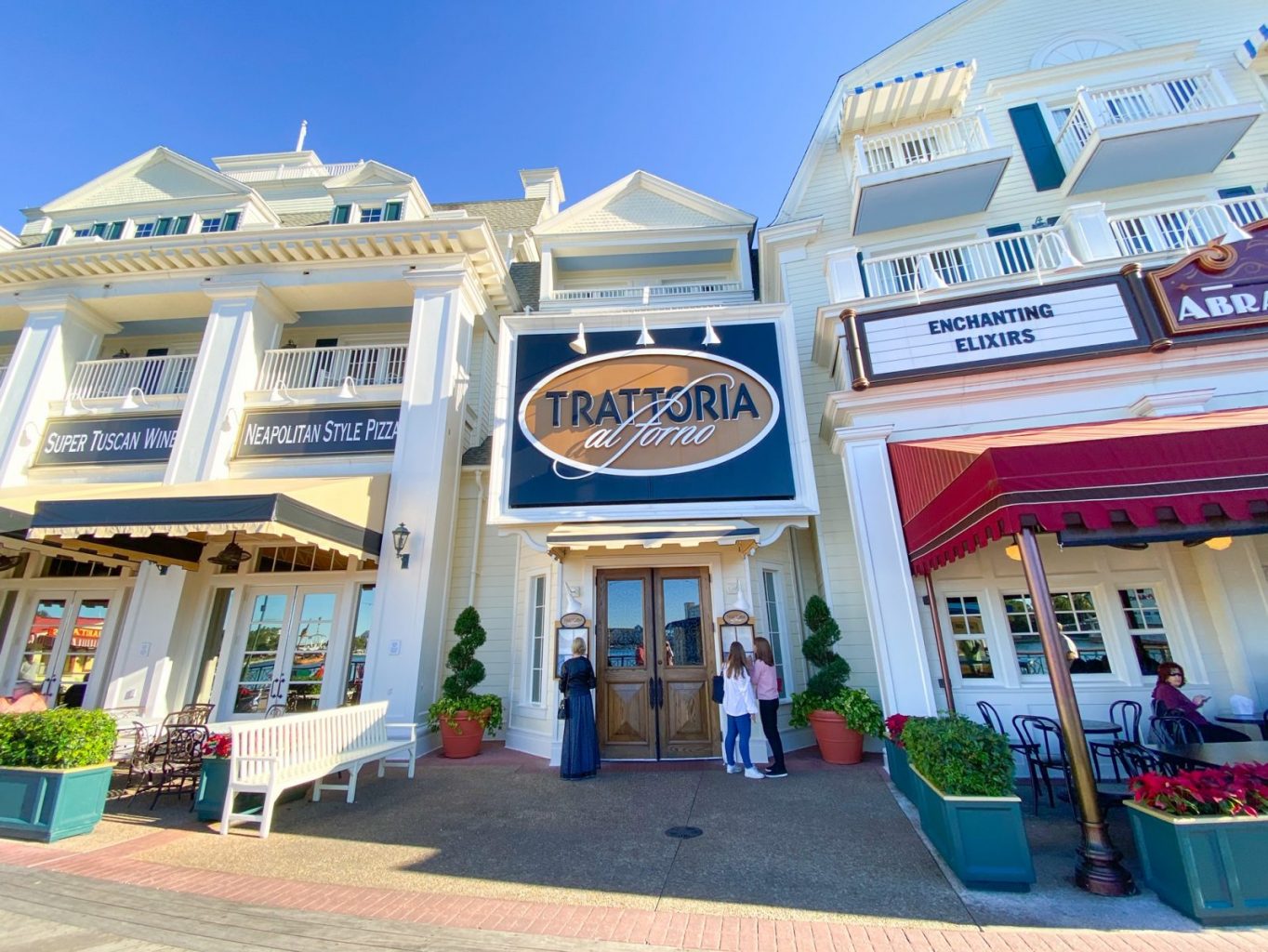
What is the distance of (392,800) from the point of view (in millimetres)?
6457

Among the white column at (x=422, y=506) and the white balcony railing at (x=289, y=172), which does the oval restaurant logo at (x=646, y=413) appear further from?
the white balcony railing at (x=289, y=172)

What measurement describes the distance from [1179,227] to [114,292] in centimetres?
2150

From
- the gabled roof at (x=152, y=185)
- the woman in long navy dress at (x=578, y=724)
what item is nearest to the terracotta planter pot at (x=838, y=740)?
the woman in long navy dress at (x=578, y=724)

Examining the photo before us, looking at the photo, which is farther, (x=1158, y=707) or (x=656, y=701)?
(x=656, y=701)

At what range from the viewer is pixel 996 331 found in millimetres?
8070

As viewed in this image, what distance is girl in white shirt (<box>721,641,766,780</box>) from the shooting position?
23.2 ft

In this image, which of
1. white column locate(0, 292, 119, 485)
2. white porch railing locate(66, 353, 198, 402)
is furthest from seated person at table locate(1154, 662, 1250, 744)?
white column locate(0, 292, 119, 485)

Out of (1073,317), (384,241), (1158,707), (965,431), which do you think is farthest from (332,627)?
(1073,317)

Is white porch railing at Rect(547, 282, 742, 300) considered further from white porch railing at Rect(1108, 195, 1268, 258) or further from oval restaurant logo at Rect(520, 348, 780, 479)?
white porch railing at Rect(1108, 195, 1268, 258)

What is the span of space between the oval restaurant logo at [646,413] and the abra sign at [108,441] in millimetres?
8061

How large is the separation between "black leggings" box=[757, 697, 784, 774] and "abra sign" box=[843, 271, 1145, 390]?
4.84m

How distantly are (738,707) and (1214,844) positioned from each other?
4.41 metres

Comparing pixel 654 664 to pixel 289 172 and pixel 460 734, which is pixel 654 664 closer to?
pixel 460 734

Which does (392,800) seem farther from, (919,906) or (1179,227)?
(1179,227)
